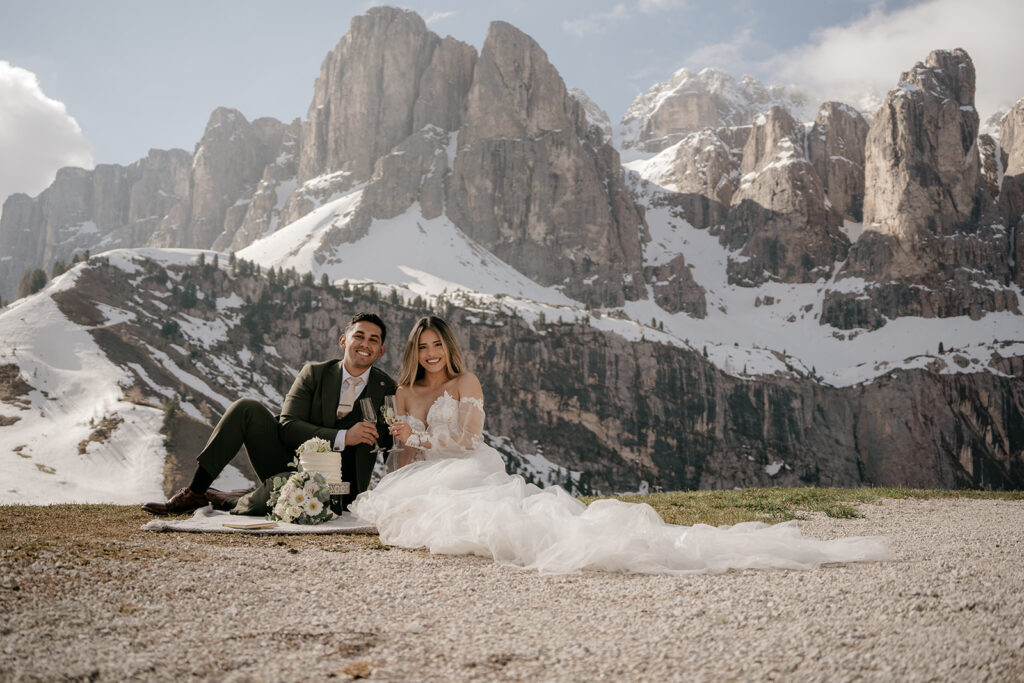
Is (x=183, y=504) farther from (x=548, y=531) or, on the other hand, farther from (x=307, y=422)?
(x=548, y=531)

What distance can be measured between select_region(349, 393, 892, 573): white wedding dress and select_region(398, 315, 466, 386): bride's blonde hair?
2.92 feet

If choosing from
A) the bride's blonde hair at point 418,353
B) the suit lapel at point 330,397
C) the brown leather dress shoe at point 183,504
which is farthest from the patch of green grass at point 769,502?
the brown leather dress shoe at point 183,504

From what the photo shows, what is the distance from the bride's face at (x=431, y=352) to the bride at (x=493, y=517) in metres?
0.02

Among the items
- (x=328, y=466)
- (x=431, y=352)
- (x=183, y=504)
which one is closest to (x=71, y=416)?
(x=183, y=504)

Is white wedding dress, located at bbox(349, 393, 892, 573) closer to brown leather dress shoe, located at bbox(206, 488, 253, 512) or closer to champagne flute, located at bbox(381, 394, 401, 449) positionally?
champagne flute, located at bbox(381, 394, 401, 449)

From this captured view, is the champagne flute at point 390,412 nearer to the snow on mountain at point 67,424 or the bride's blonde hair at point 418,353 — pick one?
the bride's blonde hair at point 418,353

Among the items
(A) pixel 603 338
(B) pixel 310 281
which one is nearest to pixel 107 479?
(B) pixel 310 281

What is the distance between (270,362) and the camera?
436 ft

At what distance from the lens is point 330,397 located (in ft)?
36.6

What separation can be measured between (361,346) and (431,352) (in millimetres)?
1109

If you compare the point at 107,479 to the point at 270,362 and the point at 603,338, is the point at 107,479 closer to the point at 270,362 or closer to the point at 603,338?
the point at 270,362

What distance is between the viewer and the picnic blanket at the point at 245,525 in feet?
32.0

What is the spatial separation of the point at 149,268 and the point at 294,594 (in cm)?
14117

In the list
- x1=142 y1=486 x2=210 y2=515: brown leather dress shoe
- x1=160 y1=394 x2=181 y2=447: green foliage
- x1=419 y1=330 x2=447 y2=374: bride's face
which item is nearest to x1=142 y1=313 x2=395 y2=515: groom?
x1=142 y1=486 x2=210 y2=515: brown leather dress shoe
